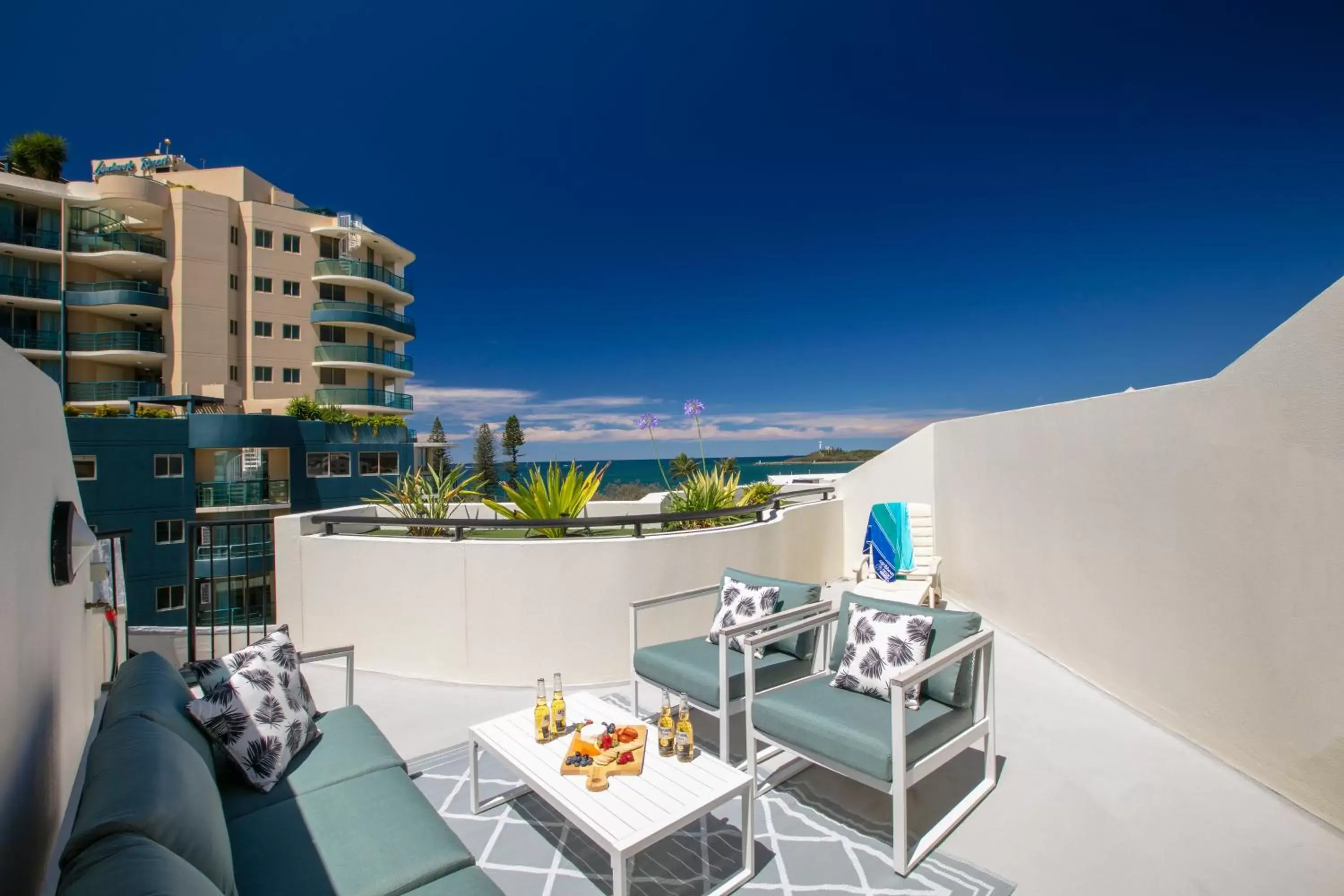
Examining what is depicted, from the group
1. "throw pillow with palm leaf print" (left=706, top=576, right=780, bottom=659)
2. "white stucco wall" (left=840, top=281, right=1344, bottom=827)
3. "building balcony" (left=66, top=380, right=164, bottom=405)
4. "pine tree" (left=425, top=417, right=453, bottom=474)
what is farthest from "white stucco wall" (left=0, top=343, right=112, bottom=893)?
"building balcony" (left=66, top=380, right=164, bottom=405)

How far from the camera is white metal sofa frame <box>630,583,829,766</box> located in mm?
2951

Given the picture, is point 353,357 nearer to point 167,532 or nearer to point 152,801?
point 167,532

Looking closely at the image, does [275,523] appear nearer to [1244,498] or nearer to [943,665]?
[943,665]

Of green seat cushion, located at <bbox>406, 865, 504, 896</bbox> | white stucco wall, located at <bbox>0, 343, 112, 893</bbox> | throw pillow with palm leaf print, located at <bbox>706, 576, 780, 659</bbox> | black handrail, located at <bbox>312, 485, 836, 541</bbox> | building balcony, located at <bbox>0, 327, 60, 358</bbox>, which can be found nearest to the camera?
white stucco wall, located at <bbox>0, 343, 112, 893</bbox>

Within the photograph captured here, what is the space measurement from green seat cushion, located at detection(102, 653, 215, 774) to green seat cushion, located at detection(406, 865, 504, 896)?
0.88 m

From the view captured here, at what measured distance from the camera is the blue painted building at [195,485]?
15.9 m

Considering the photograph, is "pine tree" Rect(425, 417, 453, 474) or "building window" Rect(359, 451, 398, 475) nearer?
"building window" Rect(359, 451, 398, 475)

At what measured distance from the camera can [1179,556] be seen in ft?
11.1

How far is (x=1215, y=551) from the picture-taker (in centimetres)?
312

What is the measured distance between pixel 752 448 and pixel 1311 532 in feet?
37.0

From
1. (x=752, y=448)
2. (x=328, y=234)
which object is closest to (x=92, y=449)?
(x=328, y=234)

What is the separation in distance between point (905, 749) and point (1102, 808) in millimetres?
1202

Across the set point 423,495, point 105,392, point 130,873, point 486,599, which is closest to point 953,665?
point 130,873

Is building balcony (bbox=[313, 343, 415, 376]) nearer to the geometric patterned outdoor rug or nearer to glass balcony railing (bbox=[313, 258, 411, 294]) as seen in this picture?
glass balcony railing (bbox=[313, 258, 411, 294])
